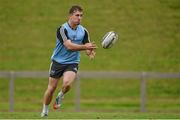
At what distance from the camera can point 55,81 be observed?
16.1m

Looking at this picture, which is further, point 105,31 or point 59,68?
point 105,31

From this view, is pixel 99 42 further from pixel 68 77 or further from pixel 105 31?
pixel 68 77

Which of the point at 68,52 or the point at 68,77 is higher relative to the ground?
the point at 68,52

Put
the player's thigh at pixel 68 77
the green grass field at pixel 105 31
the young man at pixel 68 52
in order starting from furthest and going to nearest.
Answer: the green grass field at pixel 105 31, the young man at pixel 68 52, the player's thigh at pixel 68 77

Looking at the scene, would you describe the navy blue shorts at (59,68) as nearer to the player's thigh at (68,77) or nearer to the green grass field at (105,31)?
the player's thigh at (68,77)

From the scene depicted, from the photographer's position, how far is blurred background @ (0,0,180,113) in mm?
29641

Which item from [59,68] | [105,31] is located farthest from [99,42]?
[59,68]

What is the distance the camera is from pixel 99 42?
100 feet

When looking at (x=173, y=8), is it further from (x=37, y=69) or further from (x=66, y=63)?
(x=66, y=63)

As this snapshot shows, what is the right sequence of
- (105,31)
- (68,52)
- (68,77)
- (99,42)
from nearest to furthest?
(68,77) < (68,52) < (99,42) < (105,31)

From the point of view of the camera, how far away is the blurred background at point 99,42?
29641 millimetres

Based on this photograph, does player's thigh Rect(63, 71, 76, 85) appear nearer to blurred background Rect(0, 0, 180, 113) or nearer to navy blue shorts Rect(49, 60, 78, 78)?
navy blue shorts Rect(49, 60, 78, 78)

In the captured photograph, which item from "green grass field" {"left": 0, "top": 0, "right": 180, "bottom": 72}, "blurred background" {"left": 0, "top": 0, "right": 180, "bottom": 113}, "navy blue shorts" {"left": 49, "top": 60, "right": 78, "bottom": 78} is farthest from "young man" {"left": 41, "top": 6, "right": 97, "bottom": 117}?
"green grass field" {"left": 0, "top": 0, "right": 180, "bottom": 72}

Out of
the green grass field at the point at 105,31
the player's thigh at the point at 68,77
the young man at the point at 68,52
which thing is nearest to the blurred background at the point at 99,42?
the green grass field at the point at 105,31
